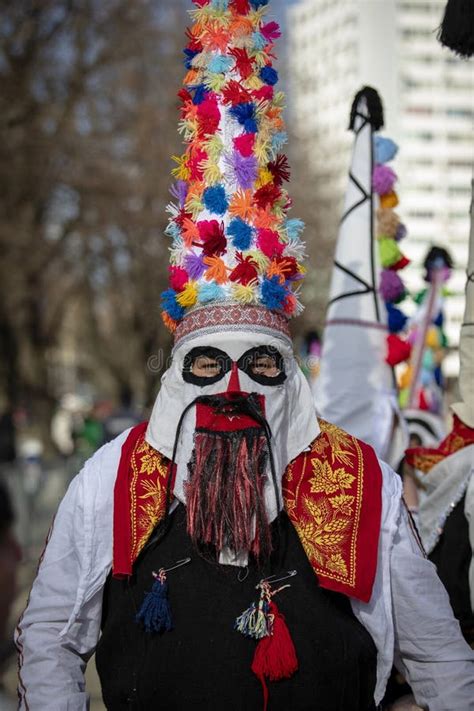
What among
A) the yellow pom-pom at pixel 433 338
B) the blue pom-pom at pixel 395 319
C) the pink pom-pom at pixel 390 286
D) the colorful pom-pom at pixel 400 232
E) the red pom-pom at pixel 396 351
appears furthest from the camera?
the yellow pom-pom at pixel 433 338

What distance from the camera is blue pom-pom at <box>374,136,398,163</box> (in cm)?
535

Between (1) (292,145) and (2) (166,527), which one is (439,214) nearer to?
(1) (292,145)

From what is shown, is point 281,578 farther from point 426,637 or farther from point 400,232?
point 400,232

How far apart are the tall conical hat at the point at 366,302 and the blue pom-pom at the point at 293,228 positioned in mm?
2015

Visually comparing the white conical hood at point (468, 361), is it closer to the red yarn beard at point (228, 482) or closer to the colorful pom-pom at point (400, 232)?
the red yarn beard at point (228, 482)

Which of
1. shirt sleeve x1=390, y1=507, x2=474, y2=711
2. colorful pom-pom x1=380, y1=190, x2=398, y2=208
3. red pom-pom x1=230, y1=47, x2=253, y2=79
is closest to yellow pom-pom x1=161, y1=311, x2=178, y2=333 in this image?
red pom-pom x1=230, y1=47, x2=253, y2=79

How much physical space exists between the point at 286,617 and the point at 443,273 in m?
5.46

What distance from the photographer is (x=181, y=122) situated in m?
3.18

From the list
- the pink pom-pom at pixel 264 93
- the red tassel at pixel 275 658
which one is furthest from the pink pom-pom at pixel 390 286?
the red tassel at pixel 275 658

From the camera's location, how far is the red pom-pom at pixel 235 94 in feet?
9.95

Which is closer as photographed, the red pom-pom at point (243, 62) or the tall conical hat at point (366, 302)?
the red pom-pom at point (243, 62)

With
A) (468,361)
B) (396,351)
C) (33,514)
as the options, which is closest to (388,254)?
(396,351)

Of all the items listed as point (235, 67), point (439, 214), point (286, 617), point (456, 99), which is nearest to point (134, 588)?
point (286, 617)

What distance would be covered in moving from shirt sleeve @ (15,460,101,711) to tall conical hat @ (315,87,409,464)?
7.79 ft
